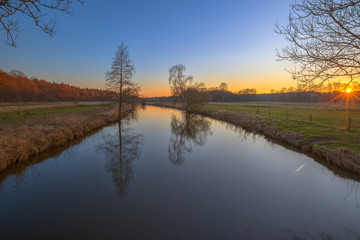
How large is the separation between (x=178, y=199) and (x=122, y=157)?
232 inches

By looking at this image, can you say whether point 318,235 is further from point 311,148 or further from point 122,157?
point 122,157

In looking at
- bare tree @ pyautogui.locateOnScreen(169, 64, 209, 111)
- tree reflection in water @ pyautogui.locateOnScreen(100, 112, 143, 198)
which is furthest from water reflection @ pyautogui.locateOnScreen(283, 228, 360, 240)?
bare tree @ pyautogui.locateOnScreen(169, 64, 209, 111)

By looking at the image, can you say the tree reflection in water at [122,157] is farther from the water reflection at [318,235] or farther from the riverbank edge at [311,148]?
the riverbank edge at [311,148]

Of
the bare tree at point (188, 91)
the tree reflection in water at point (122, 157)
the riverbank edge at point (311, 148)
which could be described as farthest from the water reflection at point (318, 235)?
the bare tree at point (188, 91)

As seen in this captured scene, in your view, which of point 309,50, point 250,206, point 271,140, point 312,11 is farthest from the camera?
point 271,140

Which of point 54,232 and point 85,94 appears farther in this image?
point 85,94

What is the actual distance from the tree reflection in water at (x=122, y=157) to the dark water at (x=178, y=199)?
0.05 m

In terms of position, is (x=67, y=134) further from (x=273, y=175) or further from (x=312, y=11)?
(x=312, y=11)

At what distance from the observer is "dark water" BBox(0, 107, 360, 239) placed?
4.64m

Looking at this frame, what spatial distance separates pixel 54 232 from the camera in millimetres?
4527

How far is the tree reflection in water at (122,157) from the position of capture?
7.56m

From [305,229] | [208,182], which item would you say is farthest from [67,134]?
[305,229]

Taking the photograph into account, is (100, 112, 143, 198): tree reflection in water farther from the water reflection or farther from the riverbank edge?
the riverbank edge

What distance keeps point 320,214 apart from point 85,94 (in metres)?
123
